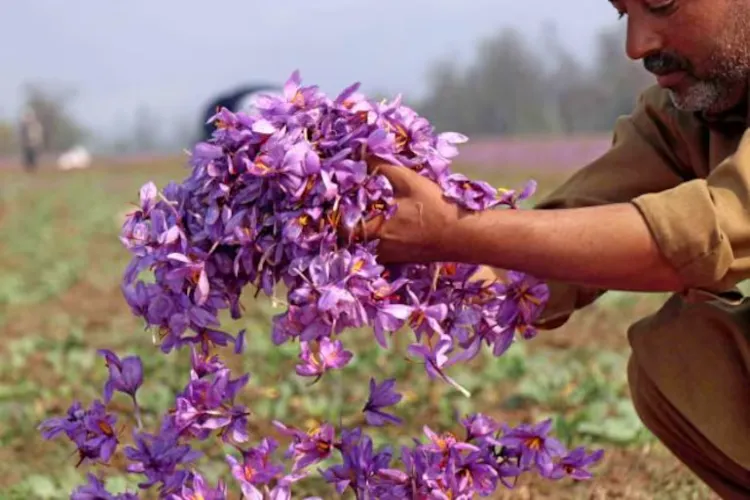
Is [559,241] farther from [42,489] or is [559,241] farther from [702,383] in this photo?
[42,489]

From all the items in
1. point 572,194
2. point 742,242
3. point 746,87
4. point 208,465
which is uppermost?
point 746,87

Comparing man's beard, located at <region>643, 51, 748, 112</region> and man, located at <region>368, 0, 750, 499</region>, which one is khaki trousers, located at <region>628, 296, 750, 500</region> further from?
man's beard, located at <region>643, 51, 748, 112</region>

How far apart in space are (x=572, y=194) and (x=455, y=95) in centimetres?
6430

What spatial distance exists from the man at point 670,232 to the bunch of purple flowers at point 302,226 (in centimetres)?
6

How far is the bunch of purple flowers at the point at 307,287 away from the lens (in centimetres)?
176

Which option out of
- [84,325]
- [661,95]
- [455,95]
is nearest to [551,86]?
[455,95]

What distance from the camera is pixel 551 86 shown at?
6425 centimetres

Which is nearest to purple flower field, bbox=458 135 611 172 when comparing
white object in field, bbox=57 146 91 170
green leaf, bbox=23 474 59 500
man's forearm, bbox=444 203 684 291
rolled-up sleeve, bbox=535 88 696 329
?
white object in field, bbox=57 146 91 170

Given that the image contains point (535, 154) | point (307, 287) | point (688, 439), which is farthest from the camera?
point (535, 154)

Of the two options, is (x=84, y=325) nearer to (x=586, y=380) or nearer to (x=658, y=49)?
(x=586, y=380)

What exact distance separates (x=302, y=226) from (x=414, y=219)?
175mm

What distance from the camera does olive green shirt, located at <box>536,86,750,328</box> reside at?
5.84ft

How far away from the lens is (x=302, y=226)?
1755 mm

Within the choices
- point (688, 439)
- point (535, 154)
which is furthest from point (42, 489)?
point (535, 154)
